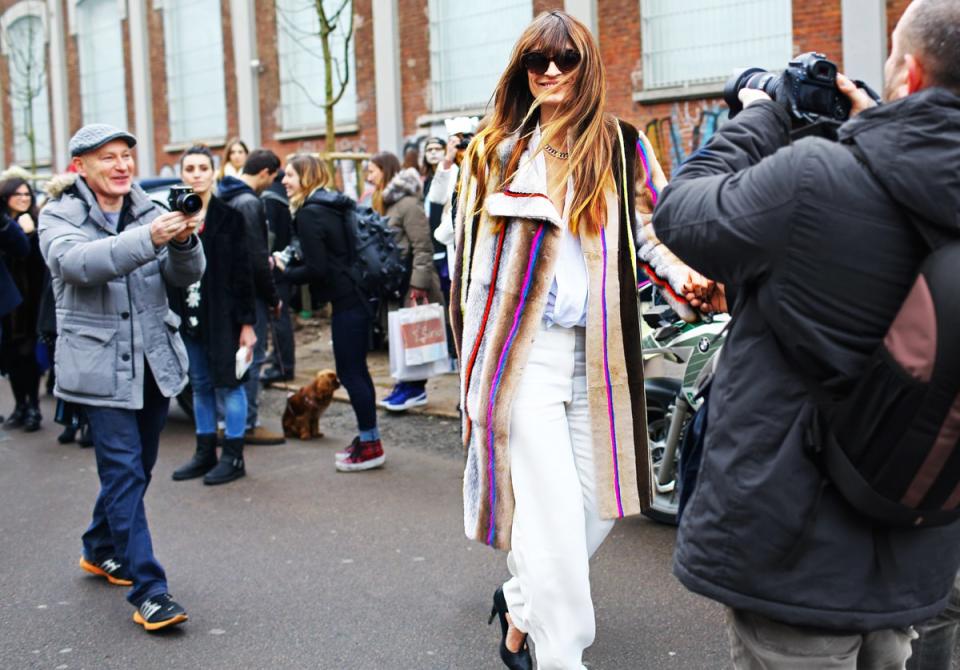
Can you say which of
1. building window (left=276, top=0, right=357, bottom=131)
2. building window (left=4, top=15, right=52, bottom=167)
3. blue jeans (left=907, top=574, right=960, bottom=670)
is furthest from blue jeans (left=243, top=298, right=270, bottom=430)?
building window (left=4, top=15, right=52, bottom=167)

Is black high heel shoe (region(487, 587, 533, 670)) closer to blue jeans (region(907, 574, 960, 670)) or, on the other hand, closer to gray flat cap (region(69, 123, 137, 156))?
blue jeans (region(907, 574, 960, 670))

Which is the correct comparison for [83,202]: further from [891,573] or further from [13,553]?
[891,573]

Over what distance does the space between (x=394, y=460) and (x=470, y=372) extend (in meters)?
4.08

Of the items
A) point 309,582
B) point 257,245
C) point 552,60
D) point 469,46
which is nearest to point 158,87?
point 469,46

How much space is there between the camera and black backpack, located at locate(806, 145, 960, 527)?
1935 millimetres

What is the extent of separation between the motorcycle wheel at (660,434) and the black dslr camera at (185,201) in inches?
96.1

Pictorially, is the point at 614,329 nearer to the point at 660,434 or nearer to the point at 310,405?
the point at 660,434

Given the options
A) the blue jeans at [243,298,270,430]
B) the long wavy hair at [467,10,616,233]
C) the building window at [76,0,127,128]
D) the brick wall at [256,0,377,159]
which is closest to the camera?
the long wavy hair at [467,10,616,233]

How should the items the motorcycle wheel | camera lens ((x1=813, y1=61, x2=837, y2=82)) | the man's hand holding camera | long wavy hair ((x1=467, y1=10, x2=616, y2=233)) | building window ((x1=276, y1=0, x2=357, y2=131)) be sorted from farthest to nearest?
building window ((x1=276, y1=0, x2=357, y2=131)) → the motorcycle wheel → the man's hand holding camera → long wavy hair ((x1=467, y1=10, x2=616, y2=233)) → camera lens ((x1=813, y1=61, x2=837, y2=82))

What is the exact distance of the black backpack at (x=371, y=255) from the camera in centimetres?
732

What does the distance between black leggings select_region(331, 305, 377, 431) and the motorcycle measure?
1.99 meters

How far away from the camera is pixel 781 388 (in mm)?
2172

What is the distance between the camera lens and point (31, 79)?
2670 centimetres

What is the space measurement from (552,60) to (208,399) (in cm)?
455
